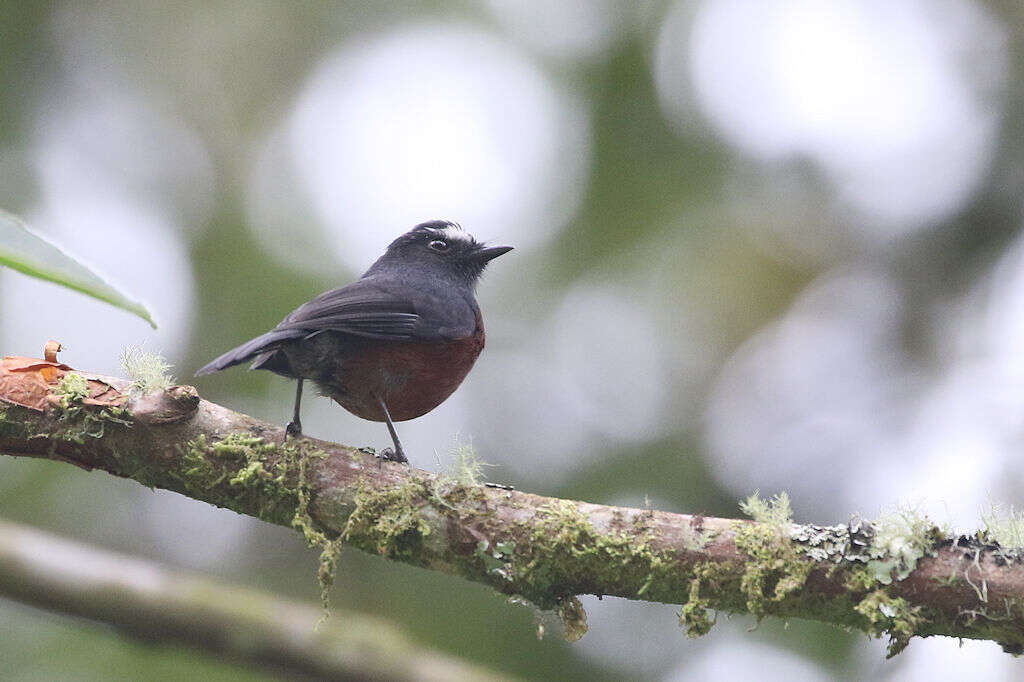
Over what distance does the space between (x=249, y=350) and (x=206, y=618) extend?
1109 mm

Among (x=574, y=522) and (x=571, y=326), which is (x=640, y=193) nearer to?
(x=571, y=326)

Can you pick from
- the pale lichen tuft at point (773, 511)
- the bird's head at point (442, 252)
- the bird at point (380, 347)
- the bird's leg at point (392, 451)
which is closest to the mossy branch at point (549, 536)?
the pale lichen tuft at point (773, 511)

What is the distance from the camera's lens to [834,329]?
6.08 m

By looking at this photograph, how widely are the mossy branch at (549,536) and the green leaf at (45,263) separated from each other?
5.92ft

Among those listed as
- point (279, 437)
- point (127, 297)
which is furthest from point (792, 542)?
point (127, 297)

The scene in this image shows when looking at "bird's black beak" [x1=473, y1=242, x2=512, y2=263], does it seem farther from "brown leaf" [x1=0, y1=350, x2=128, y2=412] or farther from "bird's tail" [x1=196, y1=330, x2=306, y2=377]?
"brown leaf" [x1=0, y1=350, x2=128, y2=412]

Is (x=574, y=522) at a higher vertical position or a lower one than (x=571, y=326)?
lower

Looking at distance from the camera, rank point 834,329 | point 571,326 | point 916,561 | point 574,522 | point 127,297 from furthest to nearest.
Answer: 1. point 571,326
2. point 834,329
3. point 574,522
4. point 916,561
5. point 127,297

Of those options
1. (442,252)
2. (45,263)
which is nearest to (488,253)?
(442,252)

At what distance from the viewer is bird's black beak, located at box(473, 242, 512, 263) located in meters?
5.14

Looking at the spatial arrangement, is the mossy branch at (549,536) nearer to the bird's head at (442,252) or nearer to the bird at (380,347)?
the bird at (380,347)

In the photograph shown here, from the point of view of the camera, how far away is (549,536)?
283 cm

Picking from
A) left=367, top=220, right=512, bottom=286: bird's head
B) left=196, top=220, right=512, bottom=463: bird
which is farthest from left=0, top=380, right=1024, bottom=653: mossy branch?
left=367, top=220, right=512, bottom=286: bird's head

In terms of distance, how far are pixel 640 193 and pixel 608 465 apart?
70.5 inches
